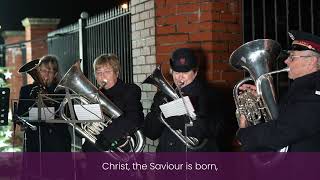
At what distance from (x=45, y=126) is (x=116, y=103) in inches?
44.7

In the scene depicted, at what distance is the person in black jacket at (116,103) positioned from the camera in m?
4.11

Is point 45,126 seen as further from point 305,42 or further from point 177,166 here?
point 305,42

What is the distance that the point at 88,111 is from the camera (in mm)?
3838

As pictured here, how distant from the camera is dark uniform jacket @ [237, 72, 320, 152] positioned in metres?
3.04

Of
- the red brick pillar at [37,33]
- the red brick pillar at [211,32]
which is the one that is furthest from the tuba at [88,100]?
the red brick pillar at [37,33]

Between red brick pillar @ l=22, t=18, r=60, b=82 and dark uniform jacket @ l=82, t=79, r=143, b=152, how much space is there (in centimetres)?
674

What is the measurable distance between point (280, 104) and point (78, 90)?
1.78 metres

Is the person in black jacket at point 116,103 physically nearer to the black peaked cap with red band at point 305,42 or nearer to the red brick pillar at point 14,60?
the black peaked cap with red band at point 305,42

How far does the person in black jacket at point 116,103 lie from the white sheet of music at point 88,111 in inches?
11.4

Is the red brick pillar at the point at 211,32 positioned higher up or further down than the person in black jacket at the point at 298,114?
higher up

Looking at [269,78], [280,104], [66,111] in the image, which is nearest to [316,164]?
[280,104]

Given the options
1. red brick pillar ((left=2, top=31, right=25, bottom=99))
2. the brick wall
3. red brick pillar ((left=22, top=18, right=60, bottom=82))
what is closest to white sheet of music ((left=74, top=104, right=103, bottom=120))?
the brick wall

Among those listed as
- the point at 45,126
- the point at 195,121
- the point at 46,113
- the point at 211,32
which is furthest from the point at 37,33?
the point at 195,121

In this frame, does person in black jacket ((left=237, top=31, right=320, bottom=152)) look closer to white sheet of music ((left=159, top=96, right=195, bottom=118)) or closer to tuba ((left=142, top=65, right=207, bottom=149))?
white sheet of music ((left=159, top=96, right=195, bottom=118))
